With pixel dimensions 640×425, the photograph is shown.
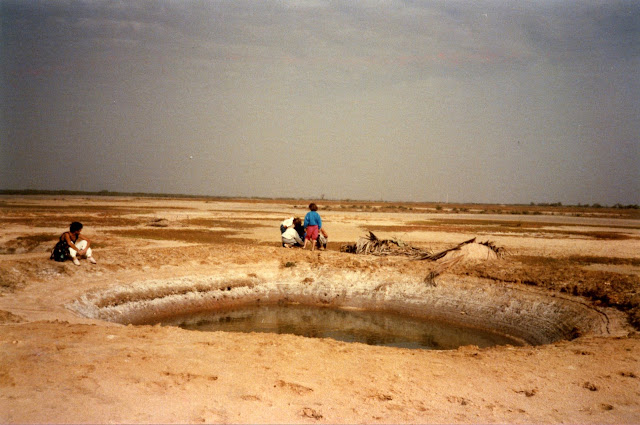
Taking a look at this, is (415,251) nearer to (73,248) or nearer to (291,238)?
(291,238)

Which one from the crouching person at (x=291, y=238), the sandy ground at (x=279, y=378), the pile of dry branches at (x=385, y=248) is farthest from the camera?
the crouching person at (x=291, y=238)

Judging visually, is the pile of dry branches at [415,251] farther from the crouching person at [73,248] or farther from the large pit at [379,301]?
the crouching person at [73,248]

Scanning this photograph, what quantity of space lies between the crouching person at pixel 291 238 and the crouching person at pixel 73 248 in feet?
19.2

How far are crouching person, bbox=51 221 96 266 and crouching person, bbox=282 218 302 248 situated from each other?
19.2 ft

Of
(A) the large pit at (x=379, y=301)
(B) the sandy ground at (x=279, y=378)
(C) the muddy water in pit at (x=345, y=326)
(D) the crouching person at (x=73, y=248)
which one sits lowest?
(C) the muddy water in pit at (x=345, y=326)

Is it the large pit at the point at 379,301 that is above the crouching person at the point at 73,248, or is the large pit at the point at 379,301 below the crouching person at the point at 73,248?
below

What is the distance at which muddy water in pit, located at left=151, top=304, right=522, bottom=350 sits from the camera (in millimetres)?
8781

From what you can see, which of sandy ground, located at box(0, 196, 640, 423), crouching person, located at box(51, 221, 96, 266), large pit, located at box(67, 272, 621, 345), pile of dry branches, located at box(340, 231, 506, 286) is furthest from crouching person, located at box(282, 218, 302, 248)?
sandy ground, located at box(0, 196, 640, 423)

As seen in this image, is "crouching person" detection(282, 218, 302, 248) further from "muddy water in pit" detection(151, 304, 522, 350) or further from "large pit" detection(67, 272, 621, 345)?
"muddy water in pit" detection(151, 304, 522, 350)

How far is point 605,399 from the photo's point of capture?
443cm

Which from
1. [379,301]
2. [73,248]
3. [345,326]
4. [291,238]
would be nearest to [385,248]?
[379,301]

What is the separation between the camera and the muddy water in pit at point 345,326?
8781 millimetres

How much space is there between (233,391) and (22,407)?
1.79 m

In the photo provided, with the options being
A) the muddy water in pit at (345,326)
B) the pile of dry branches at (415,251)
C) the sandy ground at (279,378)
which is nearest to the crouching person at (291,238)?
the pile of dry branches at (415,251)
